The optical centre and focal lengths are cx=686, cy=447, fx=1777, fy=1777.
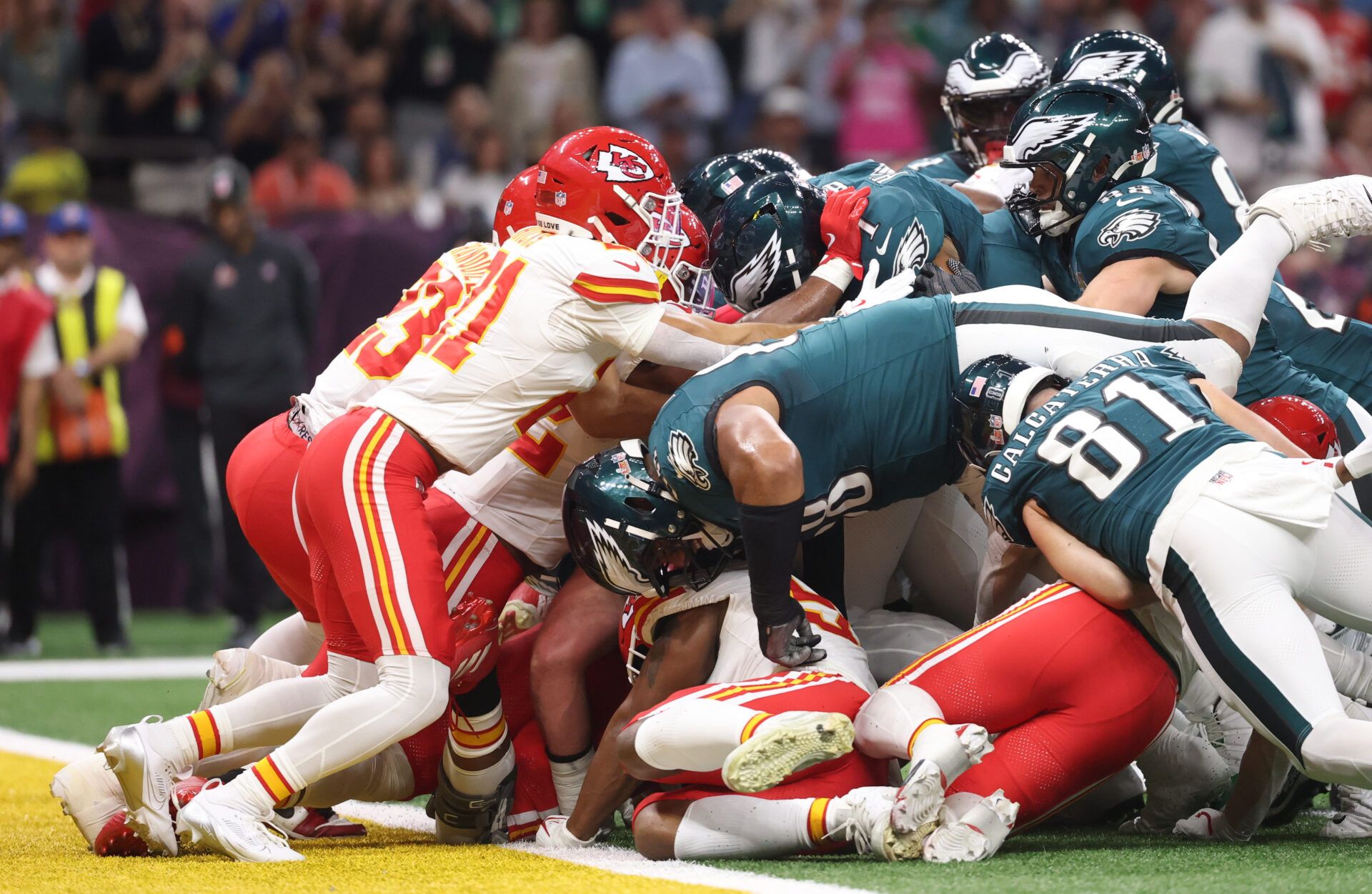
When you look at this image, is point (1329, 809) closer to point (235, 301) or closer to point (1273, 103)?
point (235, 301)

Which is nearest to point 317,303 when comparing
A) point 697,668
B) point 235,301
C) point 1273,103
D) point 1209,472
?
point 235,301

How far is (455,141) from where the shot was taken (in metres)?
11.2

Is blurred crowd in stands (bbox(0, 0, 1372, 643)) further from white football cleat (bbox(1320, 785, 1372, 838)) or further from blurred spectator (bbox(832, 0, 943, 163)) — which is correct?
white football cleat (bbox(1320, 785, 1372, 838))

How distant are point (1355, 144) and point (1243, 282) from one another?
7.43 m

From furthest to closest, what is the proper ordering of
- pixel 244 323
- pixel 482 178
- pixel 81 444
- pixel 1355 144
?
pixel 1355 144 < pixel 482 178 < pixel 244 323 < pixel 81 444

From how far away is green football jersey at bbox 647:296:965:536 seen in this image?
3.86 meters

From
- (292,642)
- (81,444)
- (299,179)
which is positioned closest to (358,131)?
(299,179)

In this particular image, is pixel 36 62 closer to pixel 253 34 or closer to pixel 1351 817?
pixel 253 34

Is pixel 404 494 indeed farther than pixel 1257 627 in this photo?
Yes

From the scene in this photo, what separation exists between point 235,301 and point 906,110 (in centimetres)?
431

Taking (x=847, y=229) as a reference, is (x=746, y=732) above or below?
below

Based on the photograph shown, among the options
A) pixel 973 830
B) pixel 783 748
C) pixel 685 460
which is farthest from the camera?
pixel 685 460

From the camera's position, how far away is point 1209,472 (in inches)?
141

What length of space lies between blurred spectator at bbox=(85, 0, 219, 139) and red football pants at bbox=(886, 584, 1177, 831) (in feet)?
26.9
